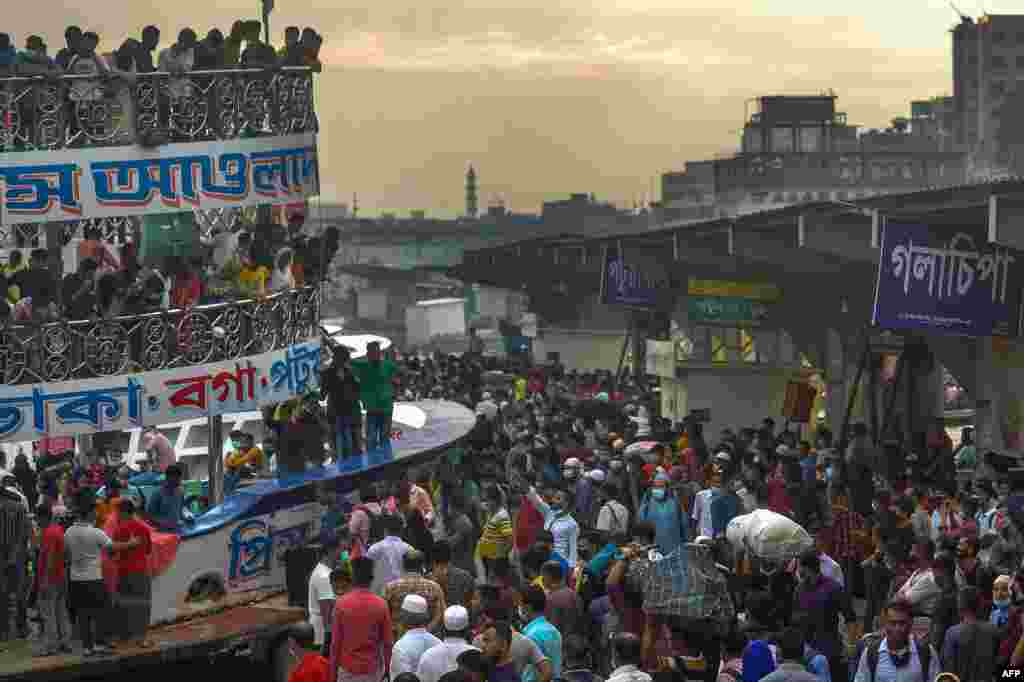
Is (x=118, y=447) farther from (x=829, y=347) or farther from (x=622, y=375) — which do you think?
(x=622, y=375)

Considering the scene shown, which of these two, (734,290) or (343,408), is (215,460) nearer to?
(343,408)

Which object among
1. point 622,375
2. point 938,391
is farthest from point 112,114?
point 622,375

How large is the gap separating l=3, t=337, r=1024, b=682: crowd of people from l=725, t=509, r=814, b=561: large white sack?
0.42 feet

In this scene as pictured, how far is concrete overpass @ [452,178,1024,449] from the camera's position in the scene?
89.4ft

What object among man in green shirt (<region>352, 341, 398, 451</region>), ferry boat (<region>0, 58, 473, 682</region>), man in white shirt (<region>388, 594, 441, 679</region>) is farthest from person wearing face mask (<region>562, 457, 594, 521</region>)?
man in white shirt (<region>388, 594, 441, 679</region>)

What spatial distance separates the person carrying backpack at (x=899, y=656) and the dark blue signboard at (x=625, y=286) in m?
27.9

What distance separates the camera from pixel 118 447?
85.3ft

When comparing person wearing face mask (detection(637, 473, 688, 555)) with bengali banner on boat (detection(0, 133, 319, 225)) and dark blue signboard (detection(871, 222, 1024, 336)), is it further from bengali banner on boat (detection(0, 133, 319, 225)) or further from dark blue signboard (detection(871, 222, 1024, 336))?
dark blue signboard (detection(871, 222, 1024, 336))

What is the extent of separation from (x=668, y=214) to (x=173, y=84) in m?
118

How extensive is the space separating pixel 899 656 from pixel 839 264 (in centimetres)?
2159

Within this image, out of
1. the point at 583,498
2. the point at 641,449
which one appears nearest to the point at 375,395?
the point at 583,498

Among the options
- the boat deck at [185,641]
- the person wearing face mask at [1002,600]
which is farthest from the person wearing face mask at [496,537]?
the person wearing face mask at [1002,600]

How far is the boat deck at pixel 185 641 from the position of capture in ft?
56.0

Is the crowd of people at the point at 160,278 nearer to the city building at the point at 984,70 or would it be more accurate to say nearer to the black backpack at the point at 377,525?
the black backpack at the point at 377,525
